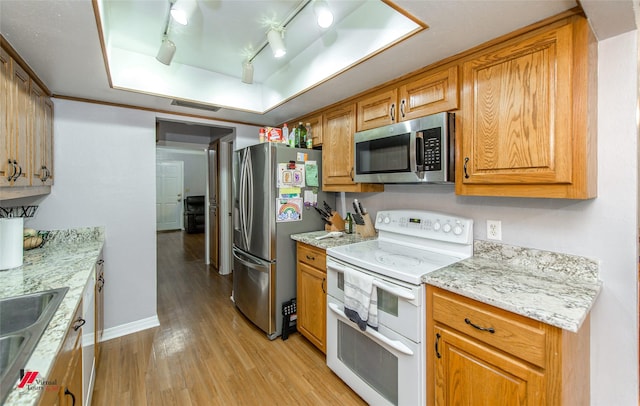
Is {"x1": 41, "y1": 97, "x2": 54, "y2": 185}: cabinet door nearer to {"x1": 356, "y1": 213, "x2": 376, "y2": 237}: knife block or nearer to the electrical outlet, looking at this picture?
{"x1": 356, "y1": 213, "x2": 376, "y2": 237}: knife block

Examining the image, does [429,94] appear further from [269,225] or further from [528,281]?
[269,225]

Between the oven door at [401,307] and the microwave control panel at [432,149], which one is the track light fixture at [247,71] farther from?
the oven door at [401,307]

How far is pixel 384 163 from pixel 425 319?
1.03m

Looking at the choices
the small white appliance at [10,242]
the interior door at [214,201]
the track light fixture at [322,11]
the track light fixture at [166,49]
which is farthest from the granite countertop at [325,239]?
the interior door at [214,201]

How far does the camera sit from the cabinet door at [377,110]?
1951 mm

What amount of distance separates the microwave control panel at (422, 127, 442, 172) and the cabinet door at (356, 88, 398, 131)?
0.36 meters

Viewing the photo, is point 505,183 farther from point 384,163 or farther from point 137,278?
point 137,278

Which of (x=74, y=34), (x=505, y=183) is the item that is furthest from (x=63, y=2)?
(x=505, y=183)

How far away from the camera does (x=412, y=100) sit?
1828mm

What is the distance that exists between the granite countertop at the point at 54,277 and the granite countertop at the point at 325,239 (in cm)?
137

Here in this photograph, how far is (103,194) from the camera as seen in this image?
244 centimetres

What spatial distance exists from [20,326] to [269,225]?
150cm

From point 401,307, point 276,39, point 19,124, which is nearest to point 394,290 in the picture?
point 401,307

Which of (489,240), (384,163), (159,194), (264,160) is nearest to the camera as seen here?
(489,240)
